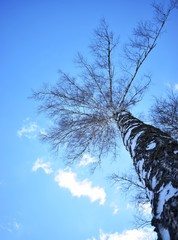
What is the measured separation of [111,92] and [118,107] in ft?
1.92

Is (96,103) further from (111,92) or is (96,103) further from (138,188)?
(138,188)

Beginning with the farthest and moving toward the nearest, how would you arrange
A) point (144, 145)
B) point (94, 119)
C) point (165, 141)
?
point (94, 119), point (144, 145), point (165, 141)

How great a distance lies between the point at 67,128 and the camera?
7816 mm

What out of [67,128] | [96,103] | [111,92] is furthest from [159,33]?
[67,128]

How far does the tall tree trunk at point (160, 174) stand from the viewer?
165 centimetres

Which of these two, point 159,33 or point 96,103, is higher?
point 159,33

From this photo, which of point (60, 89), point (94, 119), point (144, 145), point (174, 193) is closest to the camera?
point (174, 193)

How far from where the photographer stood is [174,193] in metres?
1.79

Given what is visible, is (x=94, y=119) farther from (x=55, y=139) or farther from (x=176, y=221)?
(x=176, y=221)

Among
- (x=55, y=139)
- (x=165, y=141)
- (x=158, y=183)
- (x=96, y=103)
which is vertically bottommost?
(x=158, y=183)

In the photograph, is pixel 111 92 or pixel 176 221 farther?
pixel 111 92

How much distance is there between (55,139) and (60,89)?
5.69 feet

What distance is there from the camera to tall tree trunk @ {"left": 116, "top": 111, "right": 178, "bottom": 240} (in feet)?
5.42

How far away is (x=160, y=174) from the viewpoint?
2.21 m
